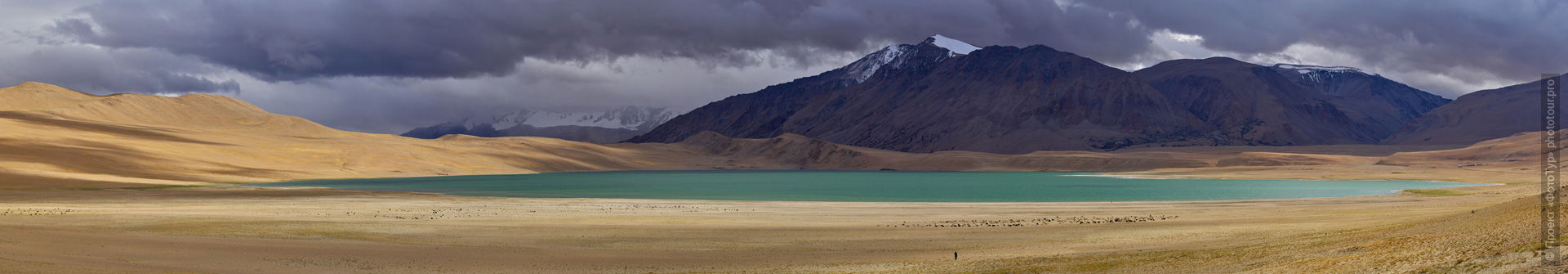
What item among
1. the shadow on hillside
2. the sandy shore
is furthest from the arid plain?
the shadow on hillside

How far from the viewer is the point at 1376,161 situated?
19962 centimetres

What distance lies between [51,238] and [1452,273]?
3573 cm

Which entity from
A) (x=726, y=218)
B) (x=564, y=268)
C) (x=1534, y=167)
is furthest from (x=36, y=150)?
(x=1534, y=167)

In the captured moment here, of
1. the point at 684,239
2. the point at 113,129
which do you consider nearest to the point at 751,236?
the point at 684,239

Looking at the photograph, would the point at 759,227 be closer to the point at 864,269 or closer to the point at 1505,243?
the point at 864,269

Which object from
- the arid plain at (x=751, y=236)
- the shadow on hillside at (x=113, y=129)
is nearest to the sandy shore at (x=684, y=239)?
the arid plain at (x=751, y=236)

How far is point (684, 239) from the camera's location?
36.1 metres

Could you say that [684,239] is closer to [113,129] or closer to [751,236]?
[751,236]

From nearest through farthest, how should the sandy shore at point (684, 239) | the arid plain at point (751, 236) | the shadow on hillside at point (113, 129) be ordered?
the arid plain at point (751, 236)
the sandy shore at point (684, 239)
the shadow on hillside at point (113, 129)

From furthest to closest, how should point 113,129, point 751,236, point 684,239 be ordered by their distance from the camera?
1. point 113,129
2. point 751,236
3. point 684,239

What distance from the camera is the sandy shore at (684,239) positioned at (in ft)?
83.6

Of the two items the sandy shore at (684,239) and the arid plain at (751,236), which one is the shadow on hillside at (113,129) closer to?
the arid plain at (751,236)

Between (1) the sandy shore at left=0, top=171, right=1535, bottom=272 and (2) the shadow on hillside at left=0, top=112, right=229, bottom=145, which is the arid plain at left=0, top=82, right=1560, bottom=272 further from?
(2) the shadow on hillside at left=0, top=112, right=229, bottom=145

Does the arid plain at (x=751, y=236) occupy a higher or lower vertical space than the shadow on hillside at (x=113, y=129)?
lower
